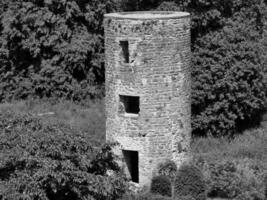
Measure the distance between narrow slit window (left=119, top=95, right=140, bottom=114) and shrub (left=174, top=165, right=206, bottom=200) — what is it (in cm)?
251

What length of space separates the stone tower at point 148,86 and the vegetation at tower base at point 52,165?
5.92 ft

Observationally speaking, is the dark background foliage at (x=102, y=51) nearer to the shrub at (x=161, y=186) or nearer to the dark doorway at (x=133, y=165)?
the dark doorway at (x=133, y=165)

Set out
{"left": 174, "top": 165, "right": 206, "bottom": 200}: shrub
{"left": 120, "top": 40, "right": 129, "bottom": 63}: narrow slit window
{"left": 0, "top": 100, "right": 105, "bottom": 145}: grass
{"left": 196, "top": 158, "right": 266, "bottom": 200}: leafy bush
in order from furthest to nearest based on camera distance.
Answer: {"left": 0, "top": 100, "right": 105, "bottom": 145}: grass
{"left": 196, "top": 158, "right": 266, "bottom": 200}: leafy bush
{"left": 120, "top": 40, "right": 129, "bottom": 63}: narrow slit window
{"left": 174, "top": 165, "right": 206, "bottom": 200}: shrub

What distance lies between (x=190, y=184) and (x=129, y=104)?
3.16 metres

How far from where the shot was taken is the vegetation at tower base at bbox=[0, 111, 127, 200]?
19219 mm

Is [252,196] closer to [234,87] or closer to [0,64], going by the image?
[234,87]

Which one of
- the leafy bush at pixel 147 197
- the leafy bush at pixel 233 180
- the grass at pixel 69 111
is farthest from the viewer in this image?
the grass at pixel 69 111

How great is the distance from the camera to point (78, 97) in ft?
114

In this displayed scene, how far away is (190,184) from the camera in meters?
22.4

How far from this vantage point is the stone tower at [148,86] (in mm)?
22438

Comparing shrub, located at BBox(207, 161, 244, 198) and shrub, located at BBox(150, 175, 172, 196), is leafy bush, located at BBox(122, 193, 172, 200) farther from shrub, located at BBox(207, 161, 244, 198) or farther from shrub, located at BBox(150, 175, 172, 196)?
shrub, located at BBox(207, 161, 244, 198)

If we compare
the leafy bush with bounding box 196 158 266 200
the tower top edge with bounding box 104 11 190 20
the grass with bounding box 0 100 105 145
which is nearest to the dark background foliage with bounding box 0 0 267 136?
the grass with bounding box 0 100 105 145

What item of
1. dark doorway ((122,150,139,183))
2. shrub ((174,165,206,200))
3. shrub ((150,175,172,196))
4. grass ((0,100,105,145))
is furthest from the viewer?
grass ((0,100,105,145))

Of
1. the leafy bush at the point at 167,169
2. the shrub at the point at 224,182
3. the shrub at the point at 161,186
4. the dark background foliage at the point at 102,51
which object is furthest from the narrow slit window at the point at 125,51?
the dark background foliage at the point at 102,51
